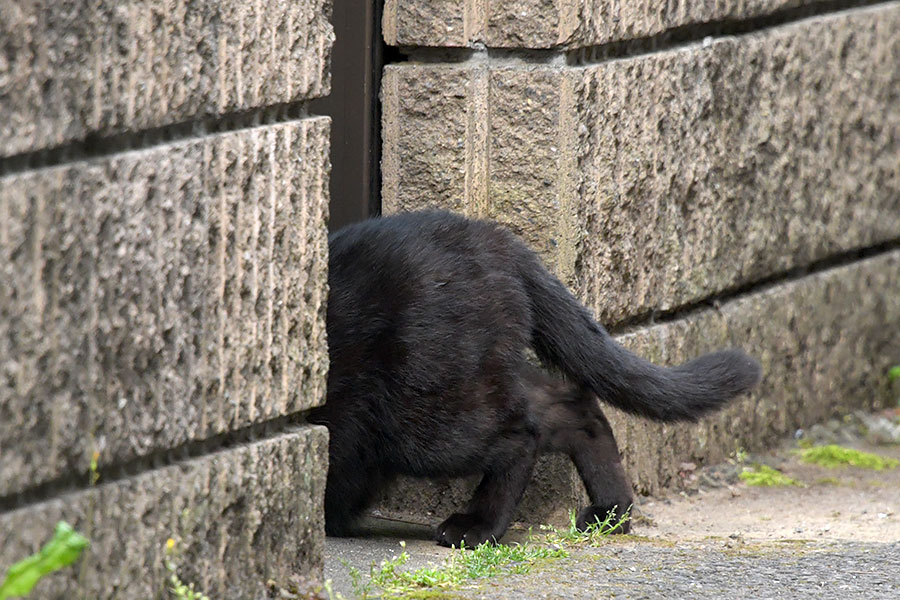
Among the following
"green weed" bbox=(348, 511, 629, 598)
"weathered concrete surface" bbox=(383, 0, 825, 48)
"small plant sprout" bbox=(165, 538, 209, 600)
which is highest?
"weathered concrete surface" bbox=(383, 0, 825, 48)

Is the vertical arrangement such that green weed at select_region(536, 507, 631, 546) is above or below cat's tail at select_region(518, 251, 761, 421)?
below

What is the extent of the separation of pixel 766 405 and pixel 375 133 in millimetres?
1864

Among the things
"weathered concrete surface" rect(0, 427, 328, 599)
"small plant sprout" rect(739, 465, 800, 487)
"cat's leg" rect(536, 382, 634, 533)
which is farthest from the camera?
"small plant sprout" rect(739, 465, 800, 487)

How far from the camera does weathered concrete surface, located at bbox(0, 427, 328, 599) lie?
7.52 ft

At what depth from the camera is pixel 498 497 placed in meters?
3.64

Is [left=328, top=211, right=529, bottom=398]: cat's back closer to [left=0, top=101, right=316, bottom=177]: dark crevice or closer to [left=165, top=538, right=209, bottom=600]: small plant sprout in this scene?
[left=0, top=101, right=316, bottom=177]: dark crevice

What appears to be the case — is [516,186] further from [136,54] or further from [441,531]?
[136,54]

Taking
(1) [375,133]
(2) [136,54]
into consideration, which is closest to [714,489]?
(1) [375,133]

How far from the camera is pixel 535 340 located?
374 centimetres

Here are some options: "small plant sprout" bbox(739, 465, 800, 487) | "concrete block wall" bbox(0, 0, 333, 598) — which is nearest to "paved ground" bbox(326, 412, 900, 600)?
"small plant sprout" bbox(739, 465, 800, 487)

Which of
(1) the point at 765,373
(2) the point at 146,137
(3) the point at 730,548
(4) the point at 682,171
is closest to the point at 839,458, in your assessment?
(1) the point at 765,373

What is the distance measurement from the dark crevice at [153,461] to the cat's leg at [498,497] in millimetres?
793

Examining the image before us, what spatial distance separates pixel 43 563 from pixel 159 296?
1.84ft

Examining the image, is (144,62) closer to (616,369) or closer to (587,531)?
(616,369)
